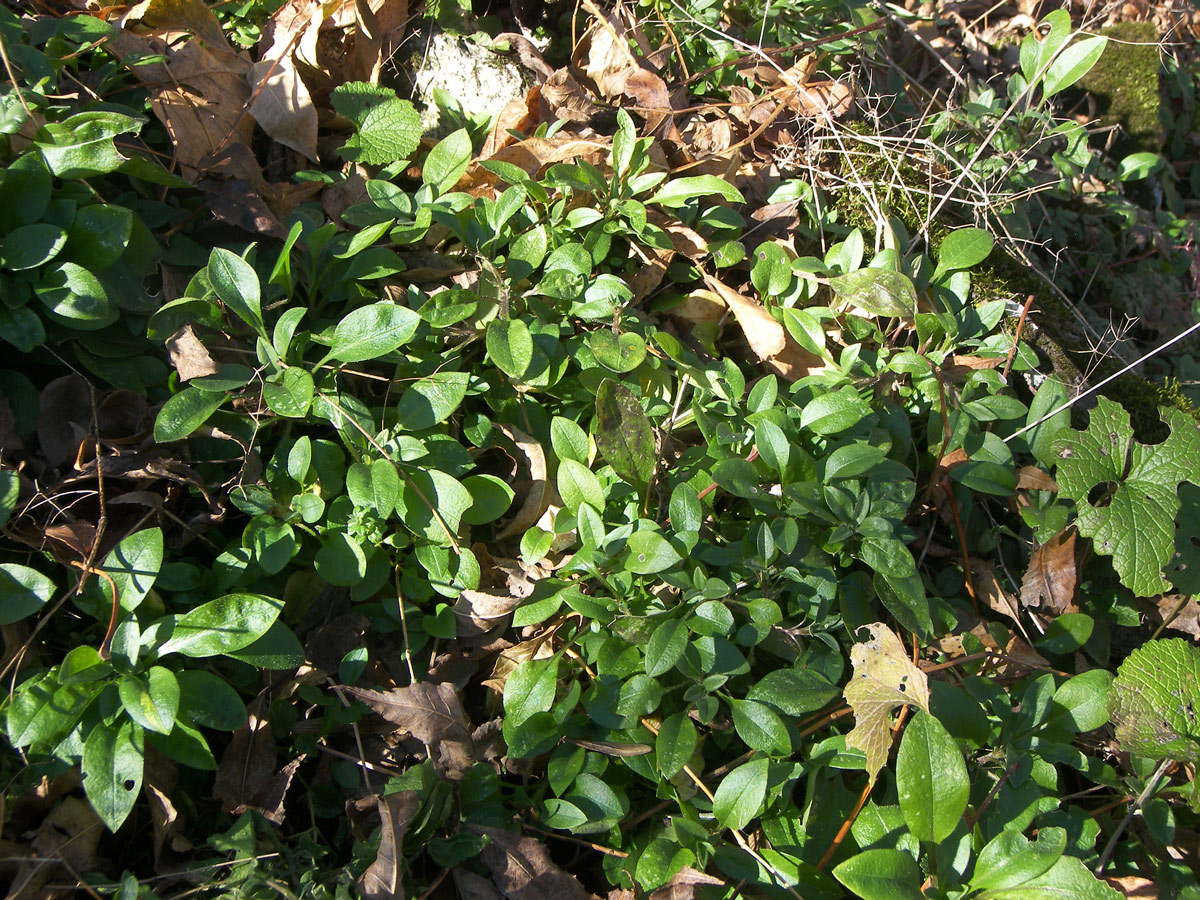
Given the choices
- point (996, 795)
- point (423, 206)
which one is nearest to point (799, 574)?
point (996, 795)

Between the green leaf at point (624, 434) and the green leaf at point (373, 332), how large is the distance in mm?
458

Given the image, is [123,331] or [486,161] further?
[486,161]

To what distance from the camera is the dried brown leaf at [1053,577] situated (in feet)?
6.94

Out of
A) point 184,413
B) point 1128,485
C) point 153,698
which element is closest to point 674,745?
point 153,698

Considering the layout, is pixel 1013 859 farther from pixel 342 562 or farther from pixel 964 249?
pixel 964 249

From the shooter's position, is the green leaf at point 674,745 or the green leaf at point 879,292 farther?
the green leaf at point 879,292

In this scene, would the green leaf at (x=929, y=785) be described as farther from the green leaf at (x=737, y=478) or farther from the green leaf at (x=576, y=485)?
the green leaf at (x=576, y=485)

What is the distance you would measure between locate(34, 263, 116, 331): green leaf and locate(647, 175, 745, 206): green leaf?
1.34 metres

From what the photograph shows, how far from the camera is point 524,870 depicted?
1.60 m

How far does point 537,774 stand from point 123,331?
137cm

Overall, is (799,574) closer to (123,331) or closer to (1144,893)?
(1144,893)

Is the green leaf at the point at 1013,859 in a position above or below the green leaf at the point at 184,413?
below

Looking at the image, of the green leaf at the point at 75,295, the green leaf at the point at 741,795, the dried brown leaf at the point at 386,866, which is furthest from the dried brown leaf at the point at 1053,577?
the green leaf at the point at 75,295

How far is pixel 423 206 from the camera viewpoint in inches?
83.7
